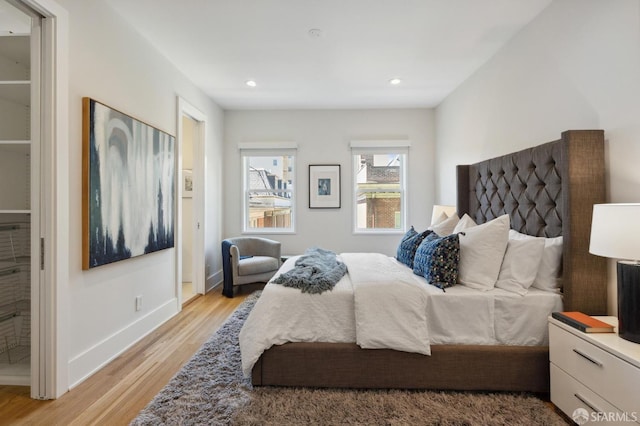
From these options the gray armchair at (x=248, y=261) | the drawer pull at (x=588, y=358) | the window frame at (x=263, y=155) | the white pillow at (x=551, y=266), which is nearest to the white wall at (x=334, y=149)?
the window frame at (x=263, y=155)

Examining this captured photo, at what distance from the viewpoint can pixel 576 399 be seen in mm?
1556

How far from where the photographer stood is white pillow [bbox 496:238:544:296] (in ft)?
6.45

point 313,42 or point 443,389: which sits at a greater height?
point 313,42

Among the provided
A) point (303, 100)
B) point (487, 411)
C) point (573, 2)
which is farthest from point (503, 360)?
point (303, 100)

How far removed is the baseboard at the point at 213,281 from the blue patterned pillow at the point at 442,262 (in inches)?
120

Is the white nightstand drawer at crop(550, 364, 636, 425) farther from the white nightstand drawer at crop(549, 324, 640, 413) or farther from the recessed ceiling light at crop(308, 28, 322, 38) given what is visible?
the recessed ceiling light at crop(308, 28, 322, 38)

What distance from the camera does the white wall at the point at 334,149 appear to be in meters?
4.73

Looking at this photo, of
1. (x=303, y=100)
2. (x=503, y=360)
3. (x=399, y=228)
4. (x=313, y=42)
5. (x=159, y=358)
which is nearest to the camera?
(x=503, y=360)

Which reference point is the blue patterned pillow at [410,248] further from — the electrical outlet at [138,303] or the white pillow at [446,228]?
the electrical outlet at [138,303]

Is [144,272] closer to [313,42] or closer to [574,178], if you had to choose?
[313,42]

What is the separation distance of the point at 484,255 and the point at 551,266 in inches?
15.6

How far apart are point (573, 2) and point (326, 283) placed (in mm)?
2503

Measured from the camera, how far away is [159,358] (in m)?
2.38

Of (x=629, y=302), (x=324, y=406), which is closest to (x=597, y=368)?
(x=629, y=302)
